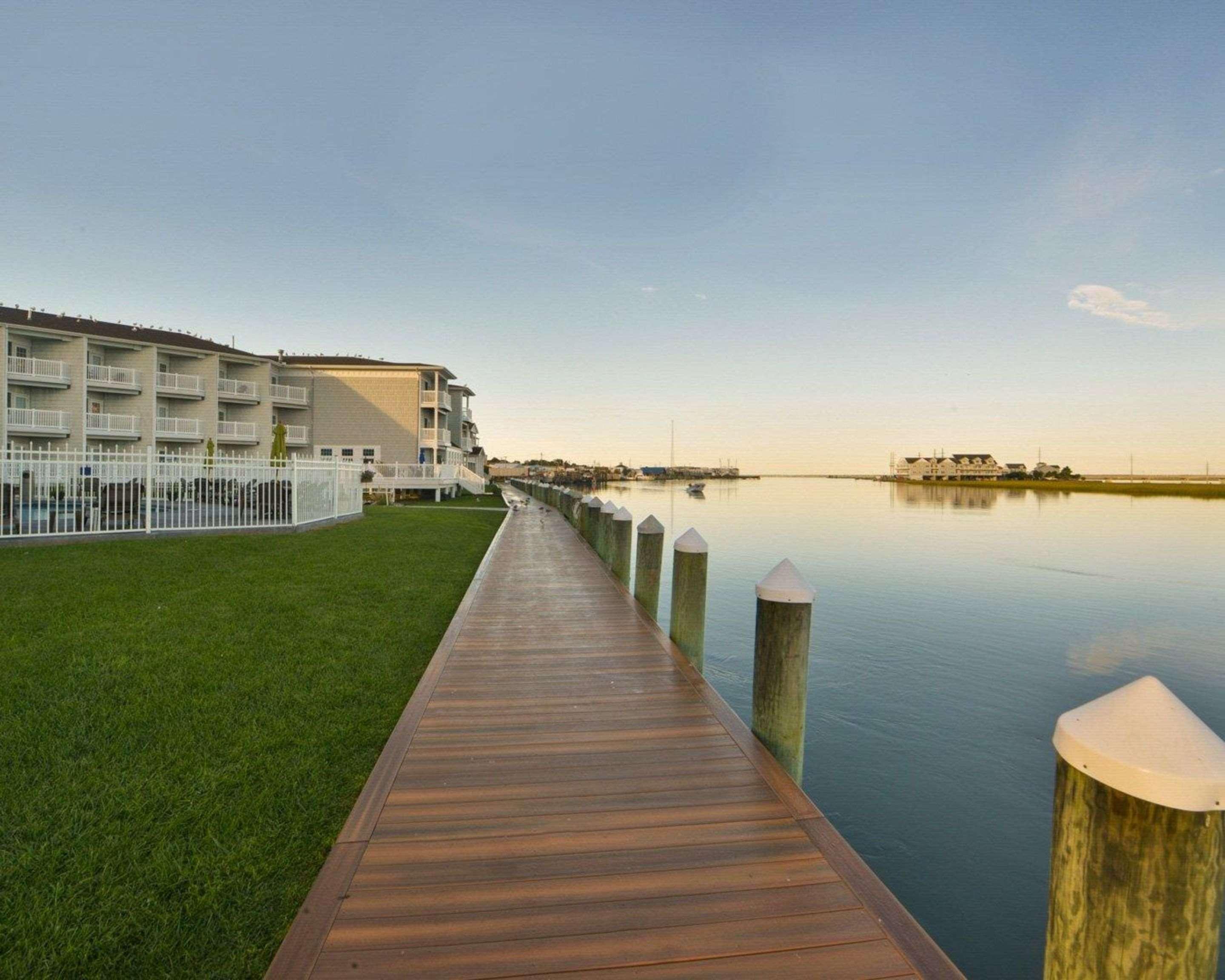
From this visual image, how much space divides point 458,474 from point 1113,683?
35.9 m

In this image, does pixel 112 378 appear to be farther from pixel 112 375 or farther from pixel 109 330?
pixel 109 330

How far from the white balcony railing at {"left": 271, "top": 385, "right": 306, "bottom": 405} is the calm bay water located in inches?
1165

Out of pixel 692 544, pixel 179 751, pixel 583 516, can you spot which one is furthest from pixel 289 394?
pixel 179 751

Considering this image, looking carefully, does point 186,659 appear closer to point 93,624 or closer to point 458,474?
point 93,624

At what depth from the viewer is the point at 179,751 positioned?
3.86 metres

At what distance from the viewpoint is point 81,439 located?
107ft

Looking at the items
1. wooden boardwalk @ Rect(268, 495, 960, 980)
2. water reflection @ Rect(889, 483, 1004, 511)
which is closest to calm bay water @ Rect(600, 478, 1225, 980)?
wooden boardwalk @ Rect(268, 495, 960, 980)

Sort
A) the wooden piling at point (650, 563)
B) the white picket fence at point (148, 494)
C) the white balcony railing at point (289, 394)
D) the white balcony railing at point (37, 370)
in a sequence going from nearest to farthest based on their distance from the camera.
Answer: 1. the wooden piling at point (650, 563)
2. the white picket fence at point (148, 494)
3. the white balcony railing at point (37, 370)
4. the white balcony railing at point (289, 394)

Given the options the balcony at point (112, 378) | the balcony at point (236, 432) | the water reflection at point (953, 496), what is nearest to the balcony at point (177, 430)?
the balcony at point (236, 432)

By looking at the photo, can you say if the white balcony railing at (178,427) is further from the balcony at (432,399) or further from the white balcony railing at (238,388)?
the balcony at (432,399)

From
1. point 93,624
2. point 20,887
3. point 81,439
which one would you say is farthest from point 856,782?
point 81,439

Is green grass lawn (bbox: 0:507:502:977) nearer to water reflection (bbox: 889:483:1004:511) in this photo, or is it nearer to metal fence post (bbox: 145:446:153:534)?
metal fence post (bbox: 145:446:153:534)

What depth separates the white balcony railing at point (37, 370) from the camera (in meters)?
30.1

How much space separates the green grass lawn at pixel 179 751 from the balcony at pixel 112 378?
3150 cm
